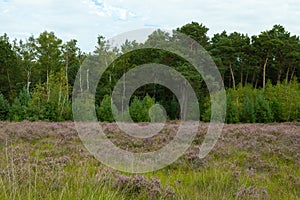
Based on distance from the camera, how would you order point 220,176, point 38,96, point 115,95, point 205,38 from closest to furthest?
point 220,176 → point 38,96 → point 115,95 → point 205,38

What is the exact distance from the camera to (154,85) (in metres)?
39.9

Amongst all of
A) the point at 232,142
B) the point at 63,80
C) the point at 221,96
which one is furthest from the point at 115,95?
the point at 232,142

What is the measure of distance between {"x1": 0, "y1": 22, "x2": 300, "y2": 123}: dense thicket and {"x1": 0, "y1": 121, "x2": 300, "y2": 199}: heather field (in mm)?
16482

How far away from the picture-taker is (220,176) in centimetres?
525

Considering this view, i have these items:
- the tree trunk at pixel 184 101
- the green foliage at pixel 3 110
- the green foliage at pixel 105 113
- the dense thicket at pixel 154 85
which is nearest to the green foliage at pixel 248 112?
the dense thicket at pixel 154 85

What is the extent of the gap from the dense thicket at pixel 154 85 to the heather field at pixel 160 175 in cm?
1648

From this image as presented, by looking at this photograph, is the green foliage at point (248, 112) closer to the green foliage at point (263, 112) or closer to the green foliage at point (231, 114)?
the green foliage at point (263, 112)

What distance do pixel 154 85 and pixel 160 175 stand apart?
3424 centimetres

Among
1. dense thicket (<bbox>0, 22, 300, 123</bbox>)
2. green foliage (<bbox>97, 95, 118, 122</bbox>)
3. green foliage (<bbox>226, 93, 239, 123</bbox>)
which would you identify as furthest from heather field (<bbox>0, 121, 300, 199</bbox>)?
green foliage (<bbox>226, 93, 239, 123</bbox>)

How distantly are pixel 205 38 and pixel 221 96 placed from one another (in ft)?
41.3

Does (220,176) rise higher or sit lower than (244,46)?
lower

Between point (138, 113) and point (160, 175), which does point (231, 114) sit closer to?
point (138, 113)

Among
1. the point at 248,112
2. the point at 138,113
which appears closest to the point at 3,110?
the point at 138,113

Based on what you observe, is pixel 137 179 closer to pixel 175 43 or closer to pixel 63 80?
pixel 63 80
